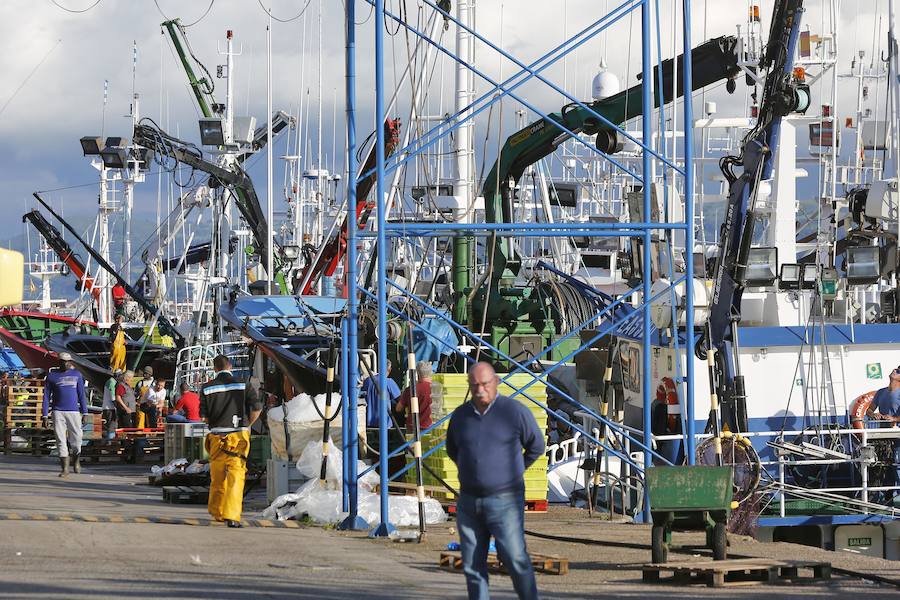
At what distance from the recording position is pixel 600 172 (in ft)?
151

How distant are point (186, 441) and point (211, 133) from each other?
13499 mm

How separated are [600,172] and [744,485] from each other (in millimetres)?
32016

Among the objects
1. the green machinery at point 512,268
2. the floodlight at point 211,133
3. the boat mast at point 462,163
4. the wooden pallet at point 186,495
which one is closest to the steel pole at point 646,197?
the wooden pallet at point 186,495

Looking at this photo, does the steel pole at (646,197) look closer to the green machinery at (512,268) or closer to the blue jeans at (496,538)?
the blue jeans at (496,538)

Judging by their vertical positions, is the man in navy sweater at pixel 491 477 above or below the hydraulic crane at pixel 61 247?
below

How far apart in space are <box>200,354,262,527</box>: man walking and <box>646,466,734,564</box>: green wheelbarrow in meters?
4.68

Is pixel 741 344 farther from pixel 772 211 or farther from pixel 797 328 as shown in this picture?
pixel 772 211

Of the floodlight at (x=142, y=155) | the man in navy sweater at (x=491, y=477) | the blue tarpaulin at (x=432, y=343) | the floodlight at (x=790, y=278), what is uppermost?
the floodlight at (x=142, y=155)

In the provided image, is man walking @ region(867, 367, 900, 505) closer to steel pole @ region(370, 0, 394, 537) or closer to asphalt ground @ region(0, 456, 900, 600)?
asphalt ground @ region(0, 456, 900, 600)

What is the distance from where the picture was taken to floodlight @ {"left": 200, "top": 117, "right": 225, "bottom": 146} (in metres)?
30.9

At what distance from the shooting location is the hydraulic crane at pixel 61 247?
40625 millimetres

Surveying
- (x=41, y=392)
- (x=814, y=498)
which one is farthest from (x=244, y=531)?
(x=41, y=392)

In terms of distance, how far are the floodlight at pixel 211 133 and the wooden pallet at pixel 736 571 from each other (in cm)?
2243

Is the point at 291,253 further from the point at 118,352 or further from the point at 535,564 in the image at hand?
the point at 535,564
